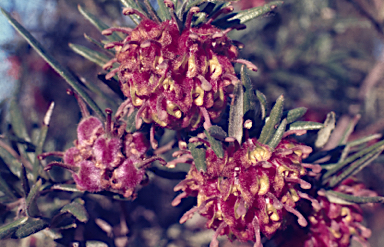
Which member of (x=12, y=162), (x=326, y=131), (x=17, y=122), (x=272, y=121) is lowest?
(x=326, y=131)

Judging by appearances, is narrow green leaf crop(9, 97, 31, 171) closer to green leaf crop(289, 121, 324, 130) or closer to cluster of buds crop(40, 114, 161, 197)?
cluster of buds crop(40, 114, 161, 197)

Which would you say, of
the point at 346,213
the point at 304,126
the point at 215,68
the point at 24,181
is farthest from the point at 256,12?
the point at 24,181

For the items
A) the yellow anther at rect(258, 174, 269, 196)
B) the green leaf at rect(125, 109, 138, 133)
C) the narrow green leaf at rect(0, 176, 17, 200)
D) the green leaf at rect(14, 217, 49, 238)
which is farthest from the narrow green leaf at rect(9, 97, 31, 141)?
the yellow anther at rect(258, 174, 269, 196)

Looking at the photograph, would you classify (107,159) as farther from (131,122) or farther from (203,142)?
(203,142)

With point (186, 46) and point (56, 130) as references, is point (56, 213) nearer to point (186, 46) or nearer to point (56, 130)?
point (186, 46)

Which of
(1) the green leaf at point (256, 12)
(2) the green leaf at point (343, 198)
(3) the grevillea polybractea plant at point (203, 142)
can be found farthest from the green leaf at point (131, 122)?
(2) the green leaf at point (343, 198)

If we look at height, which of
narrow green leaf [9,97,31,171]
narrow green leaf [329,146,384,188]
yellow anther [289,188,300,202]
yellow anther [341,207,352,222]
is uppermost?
narrow green leaf [9,97,31,171]

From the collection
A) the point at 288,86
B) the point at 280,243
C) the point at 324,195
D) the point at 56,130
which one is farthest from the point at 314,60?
the point at 56,130
